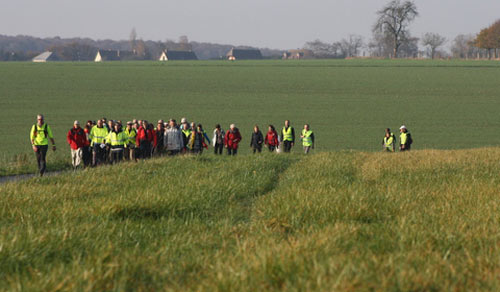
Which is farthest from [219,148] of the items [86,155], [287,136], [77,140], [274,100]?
[274,100]

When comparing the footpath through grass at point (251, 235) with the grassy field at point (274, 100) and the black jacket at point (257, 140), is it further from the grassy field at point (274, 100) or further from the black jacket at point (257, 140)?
the black jacket at point (257, 140)

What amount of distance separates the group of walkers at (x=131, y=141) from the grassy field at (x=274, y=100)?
159 cm

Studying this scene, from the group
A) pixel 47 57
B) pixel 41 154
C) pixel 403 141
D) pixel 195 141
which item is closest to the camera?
pixel 41 154

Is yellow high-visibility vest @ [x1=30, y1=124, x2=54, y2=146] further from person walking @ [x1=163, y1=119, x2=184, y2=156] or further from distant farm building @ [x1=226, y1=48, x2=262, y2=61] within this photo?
distant farm building @ [x1=226, y1=48, x2=262, y2=61]

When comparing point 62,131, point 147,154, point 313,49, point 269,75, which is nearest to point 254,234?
point 147,154

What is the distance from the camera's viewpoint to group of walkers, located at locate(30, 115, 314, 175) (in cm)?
1867

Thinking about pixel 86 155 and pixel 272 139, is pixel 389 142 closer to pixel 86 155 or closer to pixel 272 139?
pixel 272 139

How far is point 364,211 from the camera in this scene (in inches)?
293

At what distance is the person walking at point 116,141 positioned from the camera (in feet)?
64.0

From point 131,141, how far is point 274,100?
3681cm

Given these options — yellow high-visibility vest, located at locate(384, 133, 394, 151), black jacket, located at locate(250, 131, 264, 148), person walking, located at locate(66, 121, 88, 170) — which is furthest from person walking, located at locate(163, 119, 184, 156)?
yellow high-visibility vest, located at locate(384, 133, 394, 151)

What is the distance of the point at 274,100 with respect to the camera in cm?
5612

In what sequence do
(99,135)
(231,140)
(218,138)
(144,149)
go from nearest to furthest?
(99,135), (144,149), (231,140), (218,138)

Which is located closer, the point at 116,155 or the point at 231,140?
the point at 116,155
